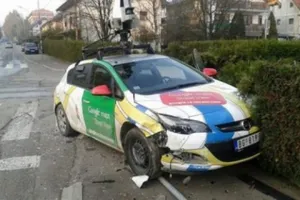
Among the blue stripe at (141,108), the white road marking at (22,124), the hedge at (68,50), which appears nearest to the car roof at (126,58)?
the blue stripe at (141,108)

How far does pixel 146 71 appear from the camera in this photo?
534 centimetres

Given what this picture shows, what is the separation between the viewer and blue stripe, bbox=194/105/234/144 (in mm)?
3992

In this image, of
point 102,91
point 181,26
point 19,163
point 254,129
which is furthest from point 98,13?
point 254,129

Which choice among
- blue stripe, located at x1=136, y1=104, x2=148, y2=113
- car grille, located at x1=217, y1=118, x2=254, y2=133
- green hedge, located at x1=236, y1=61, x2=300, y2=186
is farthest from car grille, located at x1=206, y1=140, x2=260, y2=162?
blue stripe, located at x1=136, y1=104, x2=148, y2=113

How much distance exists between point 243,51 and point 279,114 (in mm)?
5759

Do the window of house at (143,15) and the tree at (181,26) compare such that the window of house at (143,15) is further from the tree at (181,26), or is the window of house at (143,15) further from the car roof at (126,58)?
the car roof at (126,58)

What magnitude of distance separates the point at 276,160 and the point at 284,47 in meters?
8.05

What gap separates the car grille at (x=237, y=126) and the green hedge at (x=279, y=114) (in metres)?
0.12

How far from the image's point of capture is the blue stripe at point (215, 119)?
13.1 ft

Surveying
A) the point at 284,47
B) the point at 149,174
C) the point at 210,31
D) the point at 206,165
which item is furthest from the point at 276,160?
the point at 210,31

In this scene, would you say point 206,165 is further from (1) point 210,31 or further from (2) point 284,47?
(1) point 210,31

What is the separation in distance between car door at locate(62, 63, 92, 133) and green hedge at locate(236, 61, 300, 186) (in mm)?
2654

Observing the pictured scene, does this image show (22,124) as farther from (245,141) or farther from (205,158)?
(245,141)

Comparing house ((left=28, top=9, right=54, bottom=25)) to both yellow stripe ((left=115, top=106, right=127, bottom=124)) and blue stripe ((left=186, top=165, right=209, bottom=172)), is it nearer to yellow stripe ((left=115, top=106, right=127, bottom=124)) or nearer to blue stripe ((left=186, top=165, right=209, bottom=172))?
yellow stripe ((left=115, top=106, right=127, bottom=124))
